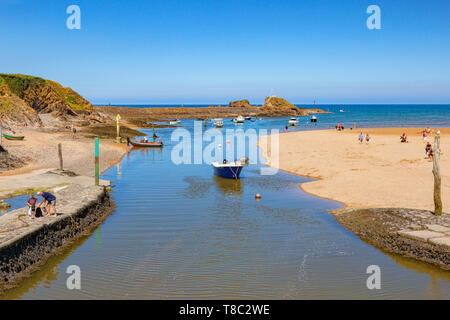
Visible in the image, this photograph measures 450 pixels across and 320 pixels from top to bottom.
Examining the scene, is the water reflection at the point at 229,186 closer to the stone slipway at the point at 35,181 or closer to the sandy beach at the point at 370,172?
the sandy beach at the point at 370,172

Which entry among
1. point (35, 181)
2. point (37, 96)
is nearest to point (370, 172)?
point (35, 181)

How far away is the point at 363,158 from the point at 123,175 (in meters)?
23.2

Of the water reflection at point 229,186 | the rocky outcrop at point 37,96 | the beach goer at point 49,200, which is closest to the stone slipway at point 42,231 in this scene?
the beach goer at point 49,200

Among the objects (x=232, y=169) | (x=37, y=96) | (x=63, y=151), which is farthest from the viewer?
(x=37, y=96)

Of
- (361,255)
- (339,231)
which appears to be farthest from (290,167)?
(361,255)

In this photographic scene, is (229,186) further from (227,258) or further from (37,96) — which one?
(37,96)

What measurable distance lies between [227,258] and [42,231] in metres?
7.59

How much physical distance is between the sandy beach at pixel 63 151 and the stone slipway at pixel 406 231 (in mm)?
23089

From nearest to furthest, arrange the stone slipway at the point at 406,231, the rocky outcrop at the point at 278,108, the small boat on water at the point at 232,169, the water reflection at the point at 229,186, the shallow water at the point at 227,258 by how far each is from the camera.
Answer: the shallow water at the point at 227,258 → the stone slipway at the point at 406,231 → the water reflection at the point at 229,186 → the small boat on water at the point at 232,169 → the rocky outcrop at the point at 278,108

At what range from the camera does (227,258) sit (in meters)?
15.8

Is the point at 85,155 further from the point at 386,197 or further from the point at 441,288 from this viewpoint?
the point at 441,288

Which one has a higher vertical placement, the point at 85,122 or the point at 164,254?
the point at 85,122

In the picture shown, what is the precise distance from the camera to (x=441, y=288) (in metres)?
13.4

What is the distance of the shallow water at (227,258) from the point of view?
1316cm
